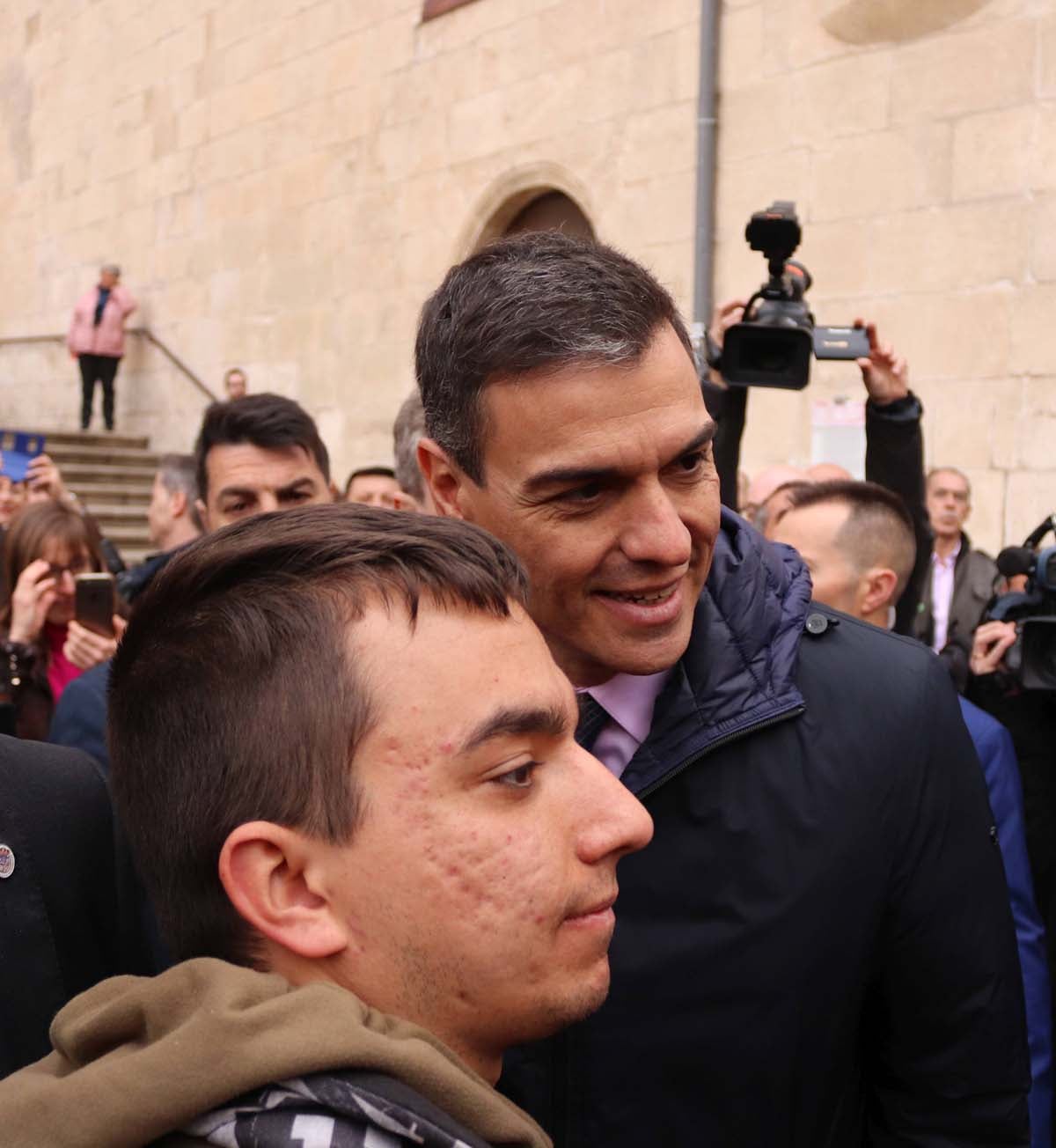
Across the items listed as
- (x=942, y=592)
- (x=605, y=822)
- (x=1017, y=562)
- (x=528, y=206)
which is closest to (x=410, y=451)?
(x=1017, y=562)

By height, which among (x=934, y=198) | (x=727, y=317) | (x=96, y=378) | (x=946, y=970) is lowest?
(x=946, y=970)

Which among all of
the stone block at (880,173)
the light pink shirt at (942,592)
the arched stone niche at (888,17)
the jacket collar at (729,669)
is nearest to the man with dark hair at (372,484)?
the light pink shirt at (942,592)

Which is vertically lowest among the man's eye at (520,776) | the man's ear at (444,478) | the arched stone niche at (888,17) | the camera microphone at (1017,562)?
the man's eye at (520,776)

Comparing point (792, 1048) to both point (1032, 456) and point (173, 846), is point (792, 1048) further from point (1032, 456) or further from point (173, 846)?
point (1032, 456)

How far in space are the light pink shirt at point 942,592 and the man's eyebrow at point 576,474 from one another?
480 cm

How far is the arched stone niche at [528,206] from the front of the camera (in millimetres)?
9898

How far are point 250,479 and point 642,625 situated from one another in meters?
2.16

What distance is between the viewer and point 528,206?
34.7 feet

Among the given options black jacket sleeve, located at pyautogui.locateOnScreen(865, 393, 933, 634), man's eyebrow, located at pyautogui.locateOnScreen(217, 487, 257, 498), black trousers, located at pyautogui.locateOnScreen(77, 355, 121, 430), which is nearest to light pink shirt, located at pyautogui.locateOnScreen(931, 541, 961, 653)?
black jacket sleeve, located at pyautogui.locateOnScreen(865, 393, 933, 634)

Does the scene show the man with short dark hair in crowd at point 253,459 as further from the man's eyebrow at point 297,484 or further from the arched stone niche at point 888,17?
the arched stone niche at point 888,17

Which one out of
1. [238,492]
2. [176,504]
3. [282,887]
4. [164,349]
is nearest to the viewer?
[282,887]

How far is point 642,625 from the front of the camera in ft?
5.31

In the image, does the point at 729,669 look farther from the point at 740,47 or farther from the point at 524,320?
the point at 740,47

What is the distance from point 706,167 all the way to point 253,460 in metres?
5.71
